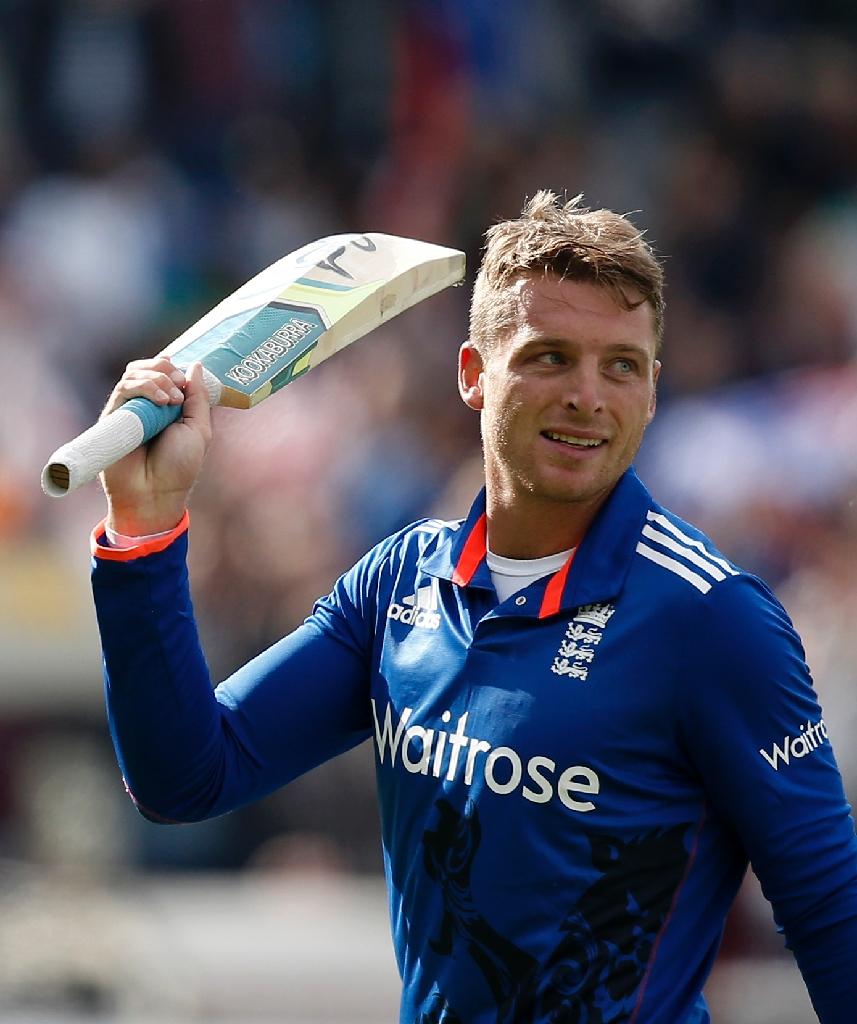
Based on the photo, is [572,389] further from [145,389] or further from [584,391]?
[145,389]

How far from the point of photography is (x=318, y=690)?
9.05 feet

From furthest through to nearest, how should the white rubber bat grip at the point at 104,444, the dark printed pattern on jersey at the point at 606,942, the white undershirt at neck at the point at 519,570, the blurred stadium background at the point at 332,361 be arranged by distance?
the blurred stadium background at the point at 332,361, the white undershirt at neck at the point at 519,570, the dark printed pattern on jersey at the point at 606,942, the white rubber bat grip at the point at 104,444

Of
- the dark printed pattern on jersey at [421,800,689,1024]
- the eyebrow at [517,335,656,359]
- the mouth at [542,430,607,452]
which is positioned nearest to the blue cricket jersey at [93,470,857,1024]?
the dark printed pattern on jersey at [421,800,689,1024]

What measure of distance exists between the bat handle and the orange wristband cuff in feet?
0.49

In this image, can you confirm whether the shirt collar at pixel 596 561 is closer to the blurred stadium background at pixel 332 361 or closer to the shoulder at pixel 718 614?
the shoulder at pixel 718 614

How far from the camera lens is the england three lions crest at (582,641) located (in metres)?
2.43

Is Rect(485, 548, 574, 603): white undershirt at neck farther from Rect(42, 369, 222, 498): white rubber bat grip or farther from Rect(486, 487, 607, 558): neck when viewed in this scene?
Rect(42, 369, 222, 498): white rubber bat grip

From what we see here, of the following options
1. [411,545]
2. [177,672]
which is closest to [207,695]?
[177,672]

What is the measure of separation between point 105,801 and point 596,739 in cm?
403

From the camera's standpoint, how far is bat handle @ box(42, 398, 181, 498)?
2.27 meters

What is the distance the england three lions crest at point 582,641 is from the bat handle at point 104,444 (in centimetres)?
67

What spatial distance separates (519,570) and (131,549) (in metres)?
0.59

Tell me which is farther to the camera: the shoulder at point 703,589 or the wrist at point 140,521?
the wrist at point 140,521

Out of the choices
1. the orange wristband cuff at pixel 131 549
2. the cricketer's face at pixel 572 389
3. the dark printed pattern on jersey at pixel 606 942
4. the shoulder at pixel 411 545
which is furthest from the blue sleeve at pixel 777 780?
the orange wristband cuff at pixel 131 549
